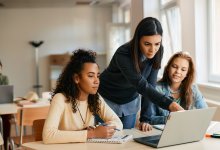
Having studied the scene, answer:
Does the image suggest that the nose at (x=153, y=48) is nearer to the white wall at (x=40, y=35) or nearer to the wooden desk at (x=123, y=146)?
the wooden desk at (x=123, y=146)

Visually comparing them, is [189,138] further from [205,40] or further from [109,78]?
[205,40]

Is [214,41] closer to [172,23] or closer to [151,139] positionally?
[172,23]

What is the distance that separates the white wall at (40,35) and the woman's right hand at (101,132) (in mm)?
6762

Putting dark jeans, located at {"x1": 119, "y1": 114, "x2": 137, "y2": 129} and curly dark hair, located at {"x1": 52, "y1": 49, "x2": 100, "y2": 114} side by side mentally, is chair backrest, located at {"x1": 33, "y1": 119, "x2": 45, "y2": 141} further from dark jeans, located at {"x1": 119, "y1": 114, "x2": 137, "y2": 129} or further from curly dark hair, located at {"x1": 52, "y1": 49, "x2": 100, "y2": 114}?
dark jeans, located at {"x1": 119, "y1": 114, "x2": 137, "y2": 129}

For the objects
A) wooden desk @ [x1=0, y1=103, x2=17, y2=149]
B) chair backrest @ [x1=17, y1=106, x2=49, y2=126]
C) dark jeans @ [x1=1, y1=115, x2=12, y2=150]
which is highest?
wooden desk @ [x1=0, y1=103, x2=17, y2=149]

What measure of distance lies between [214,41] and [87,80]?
211 cm

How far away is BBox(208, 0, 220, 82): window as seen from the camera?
11.7 ft

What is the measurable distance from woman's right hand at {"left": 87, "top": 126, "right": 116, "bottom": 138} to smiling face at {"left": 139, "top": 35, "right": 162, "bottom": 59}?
19.9 inches

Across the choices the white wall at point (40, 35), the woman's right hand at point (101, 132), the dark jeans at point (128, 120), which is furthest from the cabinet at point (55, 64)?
the woman's right hand at point (101, 132)

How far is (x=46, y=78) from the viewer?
27.7 feet

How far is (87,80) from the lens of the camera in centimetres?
194

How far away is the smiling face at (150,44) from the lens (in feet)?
6.43

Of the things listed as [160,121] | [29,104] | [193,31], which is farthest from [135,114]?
[29,104]

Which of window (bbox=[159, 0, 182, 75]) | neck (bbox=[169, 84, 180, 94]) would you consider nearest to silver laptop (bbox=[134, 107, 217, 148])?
neck (bbox=[169, 84, 180, 94])
